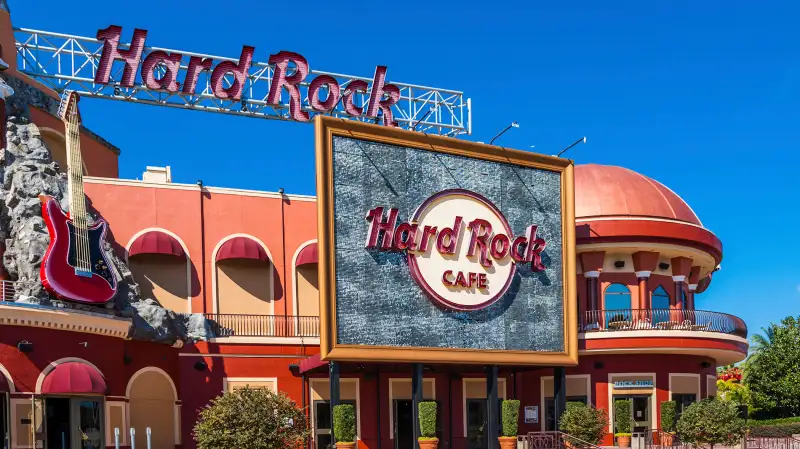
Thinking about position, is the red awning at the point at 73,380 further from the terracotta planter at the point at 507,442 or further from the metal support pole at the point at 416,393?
the terracotta planter at the point at 507,442

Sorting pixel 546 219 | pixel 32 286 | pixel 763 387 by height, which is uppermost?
pixel 546 219

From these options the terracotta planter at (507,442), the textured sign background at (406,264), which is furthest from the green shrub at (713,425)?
the terracotta planter at (507,442)

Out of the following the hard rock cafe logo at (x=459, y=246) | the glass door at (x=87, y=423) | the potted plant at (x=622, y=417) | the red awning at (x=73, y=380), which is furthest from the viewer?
the potted plant at (x=622, y=417)

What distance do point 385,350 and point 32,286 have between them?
12.1 m

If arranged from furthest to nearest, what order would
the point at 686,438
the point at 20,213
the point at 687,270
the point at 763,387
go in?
the point at 763,387
the point at 687,270
the point at 686,438
the point at 20,213

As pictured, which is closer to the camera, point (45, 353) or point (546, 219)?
point (45, 353)

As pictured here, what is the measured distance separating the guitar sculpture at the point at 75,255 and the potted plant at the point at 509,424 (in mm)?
15274

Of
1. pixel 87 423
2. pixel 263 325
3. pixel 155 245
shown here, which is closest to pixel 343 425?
pixel 263 325

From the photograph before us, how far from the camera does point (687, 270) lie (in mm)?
45188

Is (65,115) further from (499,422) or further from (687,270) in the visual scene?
(687,270)

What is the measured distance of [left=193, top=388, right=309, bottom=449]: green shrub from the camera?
1170 inches

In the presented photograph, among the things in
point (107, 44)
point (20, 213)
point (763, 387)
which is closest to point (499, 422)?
point (20, 213)

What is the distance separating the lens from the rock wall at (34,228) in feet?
105

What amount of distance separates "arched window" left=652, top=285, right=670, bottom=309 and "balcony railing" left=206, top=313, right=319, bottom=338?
16037mm
